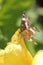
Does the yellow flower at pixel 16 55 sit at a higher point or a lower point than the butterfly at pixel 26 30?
lower

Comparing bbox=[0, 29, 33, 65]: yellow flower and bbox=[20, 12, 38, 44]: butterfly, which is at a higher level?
bbox=[20, 12, 38, 44]: butterfly

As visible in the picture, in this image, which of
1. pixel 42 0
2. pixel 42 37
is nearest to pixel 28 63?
pixel 42 37

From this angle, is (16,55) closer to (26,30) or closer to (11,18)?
(26,30)

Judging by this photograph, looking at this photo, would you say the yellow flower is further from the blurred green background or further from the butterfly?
the blurred green background

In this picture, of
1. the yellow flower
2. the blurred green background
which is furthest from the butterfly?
the blurred green background

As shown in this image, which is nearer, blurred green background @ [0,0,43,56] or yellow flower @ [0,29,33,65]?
yellow flower @ [0,29,33,65]

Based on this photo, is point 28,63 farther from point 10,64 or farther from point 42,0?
point 42,0

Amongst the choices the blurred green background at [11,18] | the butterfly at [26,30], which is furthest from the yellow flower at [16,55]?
the blurred green background at [11,18]

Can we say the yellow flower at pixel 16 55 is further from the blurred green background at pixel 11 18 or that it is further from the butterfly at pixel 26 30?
the blurred green background at pixel 11 18

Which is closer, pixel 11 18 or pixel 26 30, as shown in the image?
pixel 26 30

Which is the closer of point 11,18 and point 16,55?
point 16,55

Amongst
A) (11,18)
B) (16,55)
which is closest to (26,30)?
(16,55)
